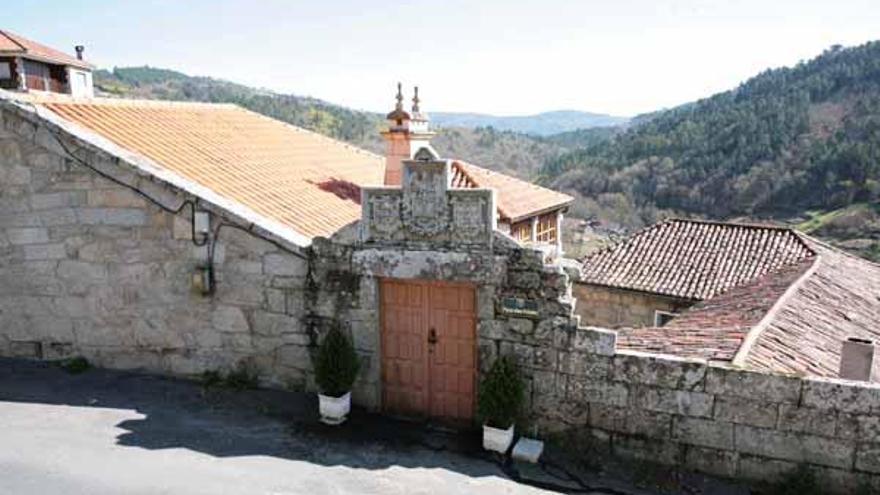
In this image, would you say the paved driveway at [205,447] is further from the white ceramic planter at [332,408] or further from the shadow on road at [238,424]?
the white ceramic planter at [332,408]

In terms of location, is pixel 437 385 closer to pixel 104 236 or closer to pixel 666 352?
pixel 666 352

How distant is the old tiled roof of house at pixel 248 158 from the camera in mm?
9000

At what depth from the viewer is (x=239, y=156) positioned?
36.2 ft

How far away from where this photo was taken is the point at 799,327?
9.19 m

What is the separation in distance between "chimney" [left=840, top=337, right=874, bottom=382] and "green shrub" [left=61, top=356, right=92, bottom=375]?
884 cm

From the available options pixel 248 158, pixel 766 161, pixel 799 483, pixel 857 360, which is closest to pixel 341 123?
pixel 766 161

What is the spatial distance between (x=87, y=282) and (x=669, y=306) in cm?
1151

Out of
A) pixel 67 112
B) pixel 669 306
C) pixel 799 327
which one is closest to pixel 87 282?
pixel 67 112

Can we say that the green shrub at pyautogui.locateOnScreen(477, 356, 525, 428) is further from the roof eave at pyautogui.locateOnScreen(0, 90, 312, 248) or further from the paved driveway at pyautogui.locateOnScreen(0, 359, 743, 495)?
the roof eave at pyautogui.locateOnScreen(0, 90, 312, 248)

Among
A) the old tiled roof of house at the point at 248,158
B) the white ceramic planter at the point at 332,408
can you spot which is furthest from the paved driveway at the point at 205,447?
the old tiled roof of house at the point at 248,158

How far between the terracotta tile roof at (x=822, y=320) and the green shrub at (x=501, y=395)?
2.44m

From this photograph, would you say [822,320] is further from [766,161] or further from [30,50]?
[766,161]

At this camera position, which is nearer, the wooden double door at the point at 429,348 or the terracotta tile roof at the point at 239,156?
the wooden double door at the point at 429,348

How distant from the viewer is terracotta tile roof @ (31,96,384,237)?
902 cm
